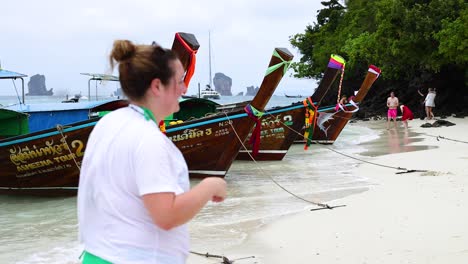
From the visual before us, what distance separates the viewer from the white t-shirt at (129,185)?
1833 millimetres

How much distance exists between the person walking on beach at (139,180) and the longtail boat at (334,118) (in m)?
15.5

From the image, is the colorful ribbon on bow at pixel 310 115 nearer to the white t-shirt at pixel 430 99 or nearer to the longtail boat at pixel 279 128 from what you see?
the longtail boat at pixel 279 128

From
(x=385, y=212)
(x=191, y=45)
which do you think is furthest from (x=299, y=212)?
(x=191, y=45)

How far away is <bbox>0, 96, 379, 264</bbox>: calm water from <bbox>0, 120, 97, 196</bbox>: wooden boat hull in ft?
0.79

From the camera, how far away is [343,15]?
4366 centimetres

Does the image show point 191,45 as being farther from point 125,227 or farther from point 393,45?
point 393,45

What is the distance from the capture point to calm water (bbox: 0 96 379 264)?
6328 mm

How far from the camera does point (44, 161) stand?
Answer: 31.2 ft

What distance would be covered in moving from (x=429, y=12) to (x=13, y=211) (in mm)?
19980

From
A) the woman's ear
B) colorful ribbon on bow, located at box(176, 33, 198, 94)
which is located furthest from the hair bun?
colorful ribbon on bow, located at box(176, 33, 198, 94)

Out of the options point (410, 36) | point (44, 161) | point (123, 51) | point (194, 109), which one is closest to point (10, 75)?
point (44, 161)

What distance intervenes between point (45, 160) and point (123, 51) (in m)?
8.02

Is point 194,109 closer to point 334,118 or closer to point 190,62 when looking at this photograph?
point 334,118

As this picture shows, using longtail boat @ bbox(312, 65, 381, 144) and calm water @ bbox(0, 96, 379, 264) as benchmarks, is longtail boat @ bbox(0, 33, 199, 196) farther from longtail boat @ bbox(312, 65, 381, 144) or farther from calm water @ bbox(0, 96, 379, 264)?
longtail boat @ bbox(312, 65, 381, 144)
